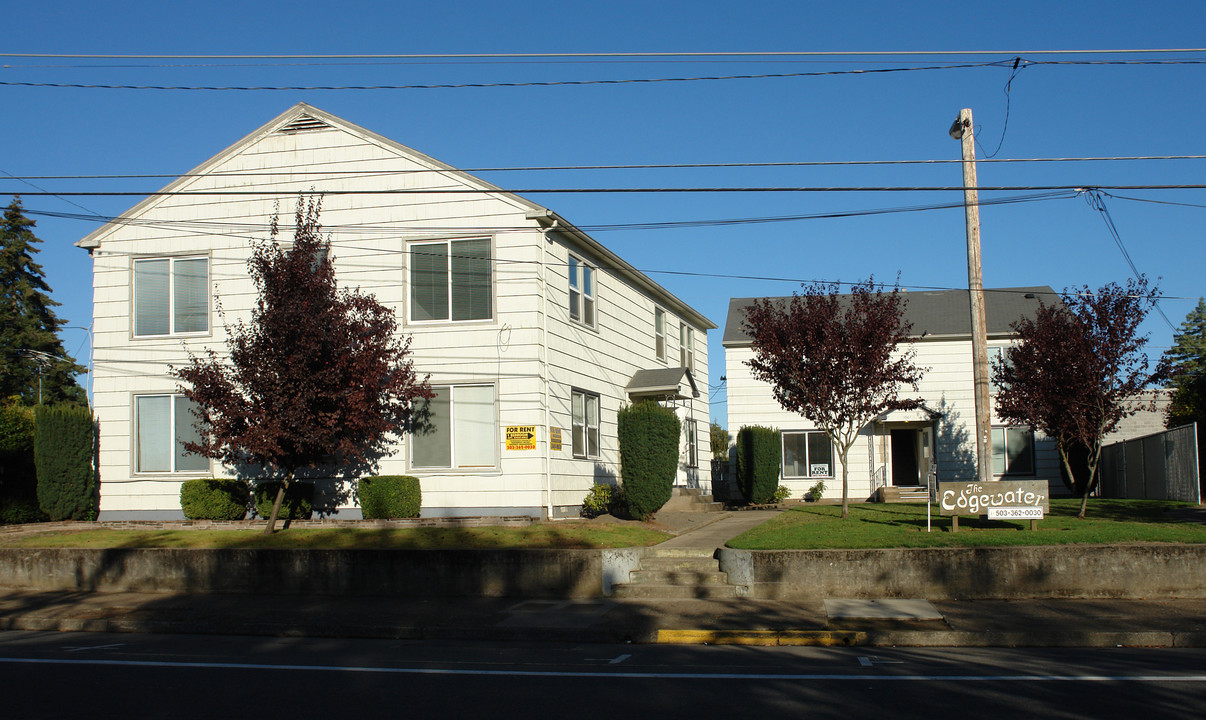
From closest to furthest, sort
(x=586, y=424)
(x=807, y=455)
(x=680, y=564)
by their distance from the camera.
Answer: (x=680, y=564)
(x=586, y=424)
(x=807, y=455)

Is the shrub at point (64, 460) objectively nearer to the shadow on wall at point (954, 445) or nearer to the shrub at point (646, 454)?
the shrub at point (646, 454)

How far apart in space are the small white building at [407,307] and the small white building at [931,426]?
35.3ft

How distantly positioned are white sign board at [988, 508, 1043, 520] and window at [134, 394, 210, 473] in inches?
637

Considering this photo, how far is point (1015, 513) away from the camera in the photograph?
48.0 feet

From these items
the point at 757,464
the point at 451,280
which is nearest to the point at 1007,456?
the point at 757,464

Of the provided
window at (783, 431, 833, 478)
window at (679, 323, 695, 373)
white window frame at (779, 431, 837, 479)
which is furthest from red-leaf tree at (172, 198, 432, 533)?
window at (783, 431, 833, 478)

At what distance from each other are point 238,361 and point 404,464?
452 cm

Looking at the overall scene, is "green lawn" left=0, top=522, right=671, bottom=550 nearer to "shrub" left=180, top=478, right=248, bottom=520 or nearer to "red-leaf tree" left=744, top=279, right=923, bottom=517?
"shrub" left=180, top=478, right=248, bottom=520

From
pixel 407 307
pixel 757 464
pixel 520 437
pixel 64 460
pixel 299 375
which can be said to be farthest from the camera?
pixel 757 464

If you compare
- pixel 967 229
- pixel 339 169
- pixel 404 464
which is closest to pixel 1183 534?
→ pixel 967 229

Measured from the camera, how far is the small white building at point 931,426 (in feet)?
102

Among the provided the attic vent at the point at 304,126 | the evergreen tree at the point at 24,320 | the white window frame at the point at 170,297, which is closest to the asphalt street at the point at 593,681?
the white window frame at the point at 170,297

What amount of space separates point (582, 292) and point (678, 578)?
9.26 meters

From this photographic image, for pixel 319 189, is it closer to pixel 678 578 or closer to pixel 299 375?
pixel 299 375
